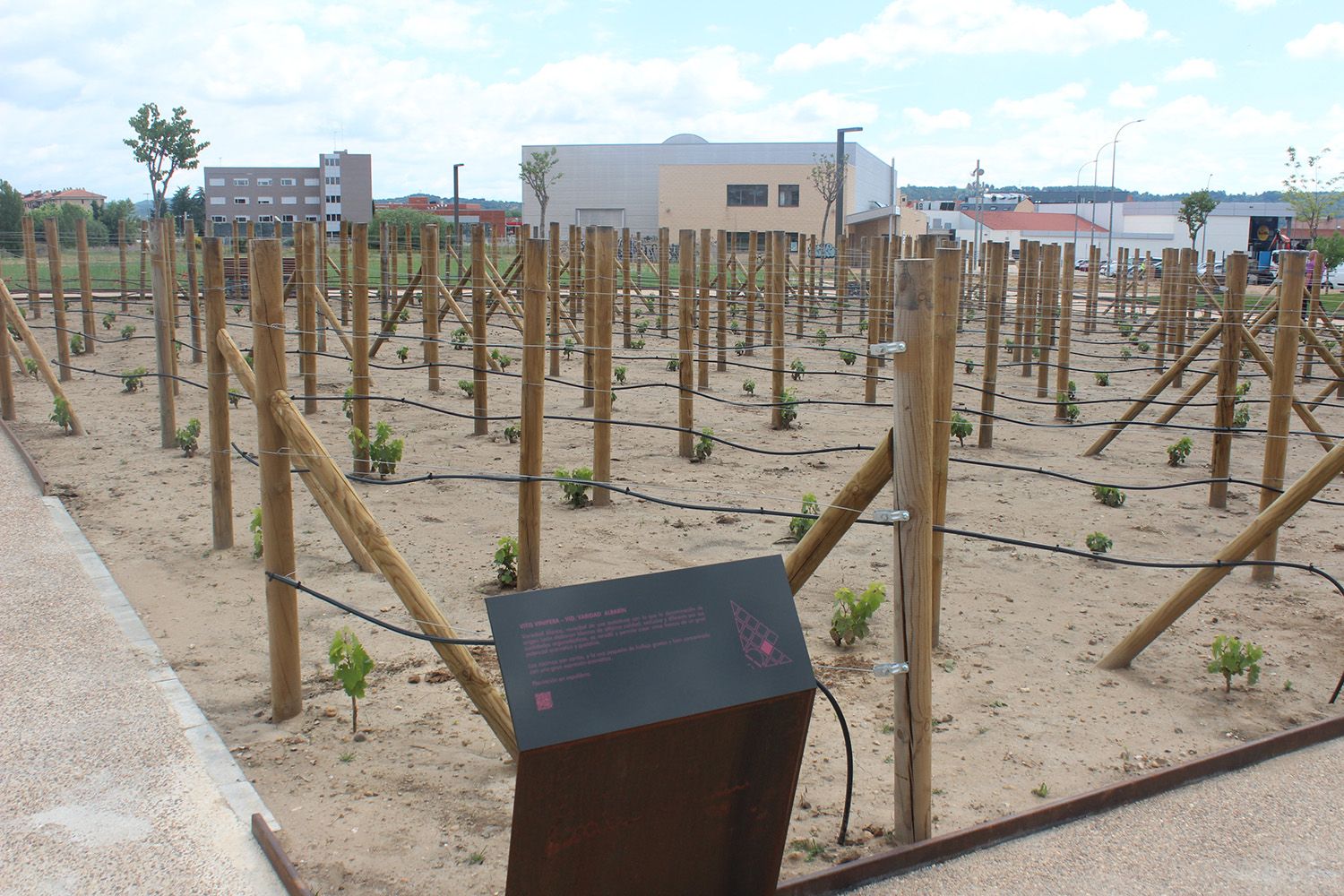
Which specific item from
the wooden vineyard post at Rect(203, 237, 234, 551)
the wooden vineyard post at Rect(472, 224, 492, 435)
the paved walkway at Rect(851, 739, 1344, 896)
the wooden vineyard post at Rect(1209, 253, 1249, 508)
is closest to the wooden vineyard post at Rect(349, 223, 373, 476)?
the wooden vineyard post at Rect(472, 224, 492, 435)

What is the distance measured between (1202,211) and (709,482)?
50.5 meters

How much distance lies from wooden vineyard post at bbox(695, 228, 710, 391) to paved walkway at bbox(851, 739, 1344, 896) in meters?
7.79

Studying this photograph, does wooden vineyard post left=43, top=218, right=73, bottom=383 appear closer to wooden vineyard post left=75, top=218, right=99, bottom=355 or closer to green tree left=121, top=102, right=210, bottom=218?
wooden vineyard post left=75, top=218, right=99, bottom=355

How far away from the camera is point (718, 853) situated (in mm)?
3127

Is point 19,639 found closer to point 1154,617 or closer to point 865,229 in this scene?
point 1154,617

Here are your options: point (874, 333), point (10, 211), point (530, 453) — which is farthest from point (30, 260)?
point (10, 211)

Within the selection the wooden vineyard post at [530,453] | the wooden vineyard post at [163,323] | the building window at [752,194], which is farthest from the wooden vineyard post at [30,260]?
the building window at [752,194]

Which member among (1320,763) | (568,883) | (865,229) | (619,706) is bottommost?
(1320,763)

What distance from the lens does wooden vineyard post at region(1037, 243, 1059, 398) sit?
1392 centimetres

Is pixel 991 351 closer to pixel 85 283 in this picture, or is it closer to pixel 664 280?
→ pixel 664 280

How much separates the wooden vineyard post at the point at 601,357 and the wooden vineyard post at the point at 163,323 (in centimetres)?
317

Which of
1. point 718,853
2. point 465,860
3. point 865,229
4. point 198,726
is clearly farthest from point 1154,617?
point 865,229

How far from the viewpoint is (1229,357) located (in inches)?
319

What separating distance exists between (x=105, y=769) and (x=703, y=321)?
859 centimetres
